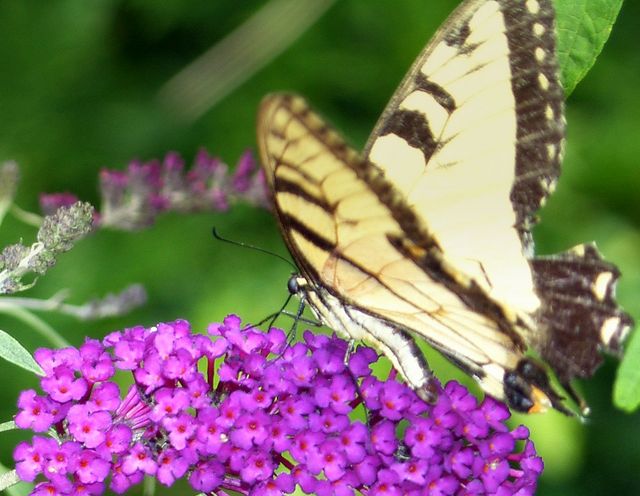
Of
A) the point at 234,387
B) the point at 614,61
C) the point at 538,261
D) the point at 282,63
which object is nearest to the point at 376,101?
the point at 282,63

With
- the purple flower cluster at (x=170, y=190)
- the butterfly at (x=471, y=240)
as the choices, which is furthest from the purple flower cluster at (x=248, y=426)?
the purple flower cluster at (x=170, y=190)

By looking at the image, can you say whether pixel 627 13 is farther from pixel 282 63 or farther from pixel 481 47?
pixel 481 47

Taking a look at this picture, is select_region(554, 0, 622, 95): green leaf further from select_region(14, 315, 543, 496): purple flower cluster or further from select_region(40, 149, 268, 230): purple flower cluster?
select_region(40, 149, 268, 230): purple flower cluster

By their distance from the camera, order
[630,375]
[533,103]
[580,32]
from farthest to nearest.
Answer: [533,103] → [580,32] → [630,375]

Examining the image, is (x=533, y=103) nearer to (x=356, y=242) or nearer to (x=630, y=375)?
(x=356, y=242)

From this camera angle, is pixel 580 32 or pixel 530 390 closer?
pixel 580 32

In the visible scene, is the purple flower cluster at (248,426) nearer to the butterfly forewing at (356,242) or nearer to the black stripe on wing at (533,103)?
the butterfly forewing at (356,242)

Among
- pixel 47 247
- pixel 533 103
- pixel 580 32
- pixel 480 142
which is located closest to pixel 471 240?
pixel 480 142
